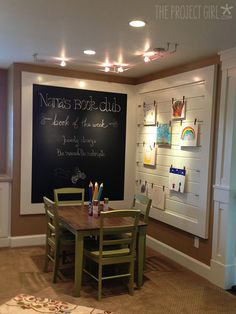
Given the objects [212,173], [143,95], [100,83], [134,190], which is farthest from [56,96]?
[212,173]

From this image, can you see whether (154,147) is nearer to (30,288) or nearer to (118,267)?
(118,267)

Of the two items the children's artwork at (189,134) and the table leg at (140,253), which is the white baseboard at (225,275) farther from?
the children's artwork at (189,134)

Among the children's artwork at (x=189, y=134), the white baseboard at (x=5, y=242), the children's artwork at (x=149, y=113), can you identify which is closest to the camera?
A: the children's artwork at (x=189, y=134)

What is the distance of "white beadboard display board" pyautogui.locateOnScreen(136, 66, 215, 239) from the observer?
3.87m

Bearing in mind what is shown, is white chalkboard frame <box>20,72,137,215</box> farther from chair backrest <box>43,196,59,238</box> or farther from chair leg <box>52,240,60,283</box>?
chair leg <box>52,240,60,283</box>

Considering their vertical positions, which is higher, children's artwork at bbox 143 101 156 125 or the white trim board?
children's artwork at bbox 143 101 156 125

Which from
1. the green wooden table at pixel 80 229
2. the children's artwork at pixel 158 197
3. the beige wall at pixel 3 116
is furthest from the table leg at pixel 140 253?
the beige wall at pixel 3 116

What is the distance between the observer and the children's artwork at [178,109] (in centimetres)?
426

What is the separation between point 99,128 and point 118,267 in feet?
6.76

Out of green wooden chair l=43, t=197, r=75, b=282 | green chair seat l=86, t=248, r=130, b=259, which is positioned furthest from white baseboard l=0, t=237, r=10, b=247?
green chair seat l=86, t=248, r=130, b=259

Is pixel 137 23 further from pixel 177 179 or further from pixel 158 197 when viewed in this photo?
pixel 158 197

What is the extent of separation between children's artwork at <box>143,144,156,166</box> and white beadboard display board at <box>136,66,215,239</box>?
60mm

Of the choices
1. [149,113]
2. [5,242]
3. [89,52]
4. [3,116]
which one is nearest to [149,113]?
[149,113]

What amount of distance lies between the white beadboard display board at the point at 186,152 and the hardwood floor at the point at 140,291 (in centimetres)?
58
